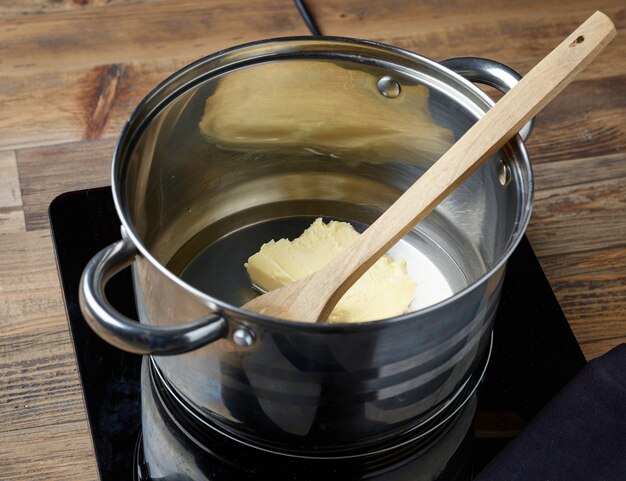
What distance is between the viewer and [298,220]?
0.68 meters

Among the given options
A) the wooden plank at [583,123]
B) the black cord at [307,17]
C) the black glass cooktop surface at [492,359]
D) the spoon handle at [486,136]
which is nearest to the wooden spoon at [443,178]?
the spoon handle at [486,136]

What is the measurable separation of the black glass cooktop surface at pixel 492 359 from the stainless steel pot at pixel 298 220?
0.04 meters

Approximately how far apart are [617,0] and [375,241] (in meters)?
0.49

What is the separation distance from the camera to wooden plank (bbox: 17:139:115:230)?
697 mm

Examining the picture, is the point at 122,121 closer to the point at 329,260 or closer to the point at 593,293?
the point at 329,260

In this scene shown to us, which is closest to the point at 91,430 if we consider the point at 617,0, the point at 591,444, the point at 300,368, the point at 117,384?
the point at 117,384

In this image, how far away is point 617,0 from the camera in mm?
883

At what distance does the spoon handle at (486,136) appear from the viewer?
52cm

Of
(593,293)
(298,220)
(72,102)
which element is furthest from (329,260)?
(72,102)

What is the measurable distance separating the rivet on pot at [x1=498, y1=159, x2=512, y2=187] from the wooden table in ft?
0.46

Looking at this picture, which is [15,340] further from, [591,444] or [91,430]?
[591,444]

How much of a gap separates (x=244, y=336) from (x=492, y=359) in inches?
8.7

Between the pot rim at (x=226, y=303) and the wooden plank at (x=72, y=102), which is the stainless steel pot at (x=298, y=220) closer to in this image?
the pot rim at (x=226, y=303)

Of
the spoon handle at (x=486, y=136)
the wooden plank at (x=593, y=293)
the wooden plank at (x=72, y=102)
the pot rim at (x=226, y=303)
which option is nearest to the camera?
the pot rim at (x=226, y=303)
